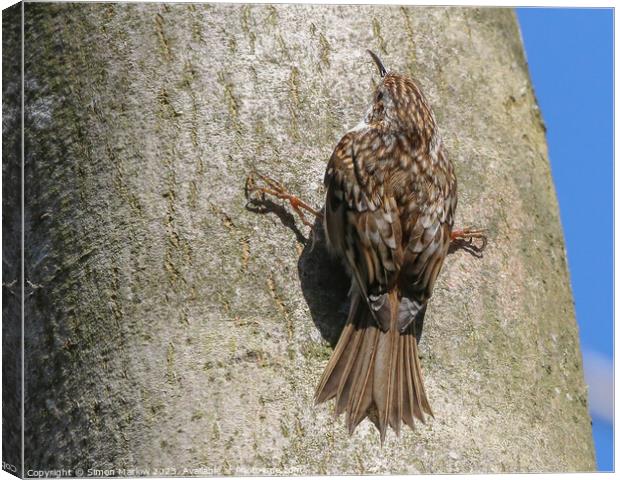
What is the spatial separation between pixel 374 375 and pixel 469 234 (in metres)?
0.46

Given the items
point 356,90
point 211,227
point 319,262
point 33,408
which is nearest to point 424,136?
point 356,90

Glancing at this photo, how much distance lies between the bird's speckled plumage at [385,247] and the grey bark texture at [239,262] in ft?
0.14

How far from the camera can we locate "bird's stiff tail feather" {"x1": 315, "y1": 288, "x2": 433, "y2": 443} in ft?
7.34

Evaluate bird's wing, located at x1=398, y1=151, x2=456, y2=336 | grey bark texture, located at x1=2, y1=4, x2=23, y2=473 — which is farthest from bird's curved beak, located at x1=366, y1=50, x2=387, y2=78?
grey bark texture, located at x1=2, y1=4, x2=23, y2=473

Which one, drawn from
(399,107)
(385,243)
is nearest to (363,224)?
(385,243)

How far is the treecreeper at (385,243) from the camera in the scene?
231cm

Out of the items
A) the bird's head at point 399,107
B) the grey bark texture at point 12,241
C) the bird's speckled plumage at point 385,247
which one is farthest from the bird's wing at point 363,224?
the grey bark texture at point 12,241

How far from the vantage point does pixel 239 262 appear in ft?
7.54

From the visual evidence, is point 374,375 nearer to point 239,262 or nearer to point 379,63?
point 239,262

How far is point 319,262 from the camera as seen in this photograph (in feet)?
7.92

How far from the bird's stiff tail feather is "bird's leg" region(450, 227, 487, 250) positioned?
0.77ft

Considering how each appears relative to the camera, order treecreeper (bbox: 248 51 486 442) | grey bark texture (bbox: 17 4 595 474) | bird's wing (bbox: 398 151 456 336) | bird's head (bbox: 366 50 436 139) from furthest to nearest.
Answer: bird's head (bbox: 366 50 436 139)
bird's wing (bbox: 398 151 456 336)
treecreeper (bbox: 248 51 486 442)
grey bark texture (bbox: 17 4 595 474)

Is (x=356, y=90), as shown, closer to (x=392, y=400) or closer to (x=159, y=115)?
(x=159, y=115)

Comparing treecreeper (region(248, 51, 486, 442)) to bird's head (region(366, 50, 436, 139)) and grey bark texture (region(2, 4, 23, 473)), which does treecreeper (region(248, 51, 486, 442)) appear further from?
grey bark texture (region(2, 4, 23, 473))
